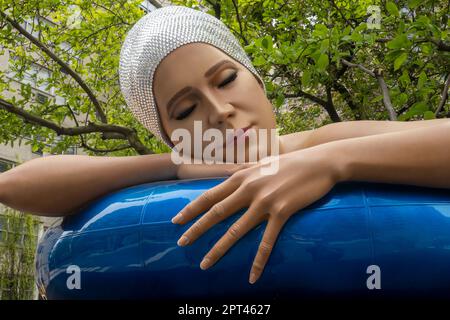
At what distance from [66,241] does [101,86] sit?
5476 millimetres

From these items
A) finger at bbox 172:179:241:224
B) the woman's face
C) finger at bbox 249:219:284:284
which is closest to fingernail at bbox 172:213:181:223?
finger at bbox 172:179:241:224

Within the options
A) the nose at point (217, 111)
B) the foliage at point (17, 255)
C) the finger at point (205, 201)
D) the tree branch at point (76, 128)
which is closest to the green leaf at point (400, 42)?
the nose at point (217, 111)

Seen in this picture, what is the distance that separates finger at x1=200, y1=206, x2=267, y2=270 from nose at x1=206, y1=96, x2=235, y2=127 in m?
0.42

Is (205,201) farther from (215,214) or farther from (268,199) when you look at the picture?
(268,199)

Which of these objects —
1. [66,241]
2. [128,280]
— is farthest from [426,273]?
[66,241]

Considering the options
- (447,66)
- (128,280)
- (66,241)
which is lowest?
(128,280)

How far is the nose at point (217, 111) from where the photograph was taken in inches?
65.9

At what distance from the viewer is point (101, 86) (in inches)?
269

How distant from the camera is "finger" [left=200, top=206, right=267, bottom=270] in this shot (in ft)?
4.44

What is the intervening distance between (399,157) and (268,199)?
366 millimetres

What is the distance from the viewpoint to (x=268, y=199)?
134 centimetres

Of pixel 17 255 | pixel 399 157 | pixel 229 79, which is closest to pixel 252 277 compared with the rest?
pixel 399 157

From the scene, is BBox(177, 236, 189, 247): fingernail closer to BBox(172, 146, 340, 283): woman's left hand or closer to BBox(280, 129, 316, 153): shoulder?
BBox(172, 146, 340, 283): woman's left hand
